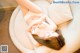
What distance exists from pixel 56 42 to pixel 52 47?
6cm

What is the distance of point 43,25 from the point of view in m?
1.39

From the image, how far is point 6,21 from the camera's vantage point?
1.97 metres

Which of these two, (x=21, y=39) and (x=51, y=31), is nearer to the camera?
(x=51, y=31)

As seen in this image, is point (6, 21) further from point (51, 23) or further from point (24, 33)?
point (51, 23)

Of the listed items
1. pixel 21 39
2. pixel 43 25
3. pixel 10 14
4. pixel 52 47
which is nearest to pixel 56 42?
pixel 52 47

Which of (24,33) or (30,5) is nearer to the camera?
(30,5)

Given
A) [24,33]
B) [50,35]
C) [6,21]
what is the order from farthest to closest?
[6,21]
[24,33]
[50,35]

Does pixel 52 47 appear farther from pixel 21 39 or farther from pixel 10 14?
pixel 10 14

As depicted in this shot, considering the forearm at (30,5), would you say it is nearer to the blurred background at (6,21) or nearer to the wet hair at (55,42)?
the wet hair at (55,42)

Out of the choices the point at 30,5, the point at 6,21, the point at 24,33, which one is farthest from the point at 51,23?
the point at 6,21

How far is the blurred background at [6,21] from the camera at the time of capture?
1.86 m

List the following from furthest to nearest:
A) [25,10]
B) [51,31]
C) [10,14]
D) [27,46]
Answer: [10,14], [27,46], [25,10], [51,31]

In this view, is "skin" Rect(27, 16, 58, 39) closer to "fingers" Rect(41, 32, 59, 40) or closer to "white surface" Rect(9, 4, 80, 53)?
"fingers" Rect(41, 32, 59, 40)

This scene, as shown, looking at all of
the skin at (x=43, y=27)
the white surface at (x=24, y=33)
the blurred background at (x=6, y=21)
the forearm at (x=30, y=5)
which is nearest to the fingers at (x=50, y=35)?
the skin at (x=43, y=27)
